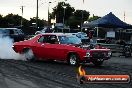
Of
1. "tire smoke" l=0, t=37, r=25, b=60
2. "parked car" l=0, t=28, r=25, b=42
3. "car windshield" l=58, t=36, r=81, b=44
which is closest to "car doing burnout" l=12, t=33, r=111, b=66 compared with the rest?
"car windshield" l=58, t=36, r=81, b=44

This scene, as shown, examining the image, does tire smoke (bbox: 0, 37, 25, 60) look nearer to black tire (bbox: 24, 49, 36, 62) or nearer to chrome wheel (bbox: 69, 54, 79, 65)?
black tire (bbox: 24, 49, 36, 62)

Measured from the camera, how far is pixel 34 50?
17453 millimetres

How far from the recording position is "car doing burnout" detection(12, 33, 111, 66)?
1548 cm

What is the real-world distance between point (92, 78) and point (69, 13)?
13389 cm

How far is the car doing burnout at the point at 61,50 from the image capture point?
50.8ft

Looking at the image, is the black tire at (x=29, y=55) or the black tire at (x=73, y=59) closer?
the black tire at (x=73, y=59)

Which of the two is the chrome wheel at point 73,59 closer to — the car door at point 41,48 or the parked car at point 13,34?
the car door at point 41,48

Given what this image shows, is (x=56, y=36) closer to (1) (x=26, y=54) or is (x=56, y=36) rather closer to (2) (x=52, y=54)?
(2) (x=52, y=54)

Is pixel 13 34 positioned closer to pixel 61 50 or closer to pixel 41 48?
pixel 41 48

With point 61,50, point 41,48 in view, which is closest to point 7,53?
point 41,48

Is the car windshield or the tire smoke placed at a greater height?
the car windshield

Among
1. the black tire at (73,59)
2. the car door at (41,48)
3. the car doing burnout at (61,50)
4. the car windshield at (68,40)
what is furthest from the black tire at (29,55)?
the black tire at (73,59)

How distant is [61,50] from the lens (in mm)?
16188

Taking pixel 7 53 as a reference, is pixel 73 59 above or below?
above
